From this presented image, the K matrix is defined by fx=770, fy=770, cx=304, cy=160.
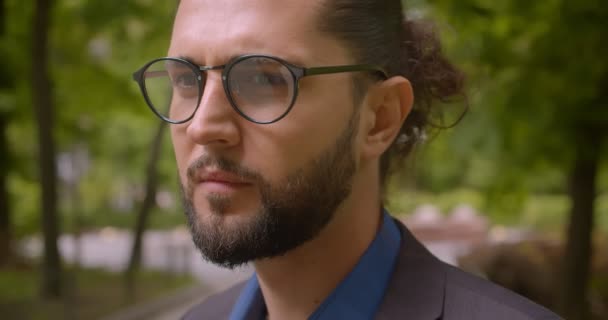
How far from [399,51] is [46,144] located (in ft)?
29.7

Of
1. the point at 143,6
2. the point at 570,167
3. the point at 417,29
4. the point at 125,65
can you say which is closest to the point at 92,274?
the point at 125,65

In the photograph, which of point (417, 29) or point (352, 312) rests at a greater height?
point (417, 29)

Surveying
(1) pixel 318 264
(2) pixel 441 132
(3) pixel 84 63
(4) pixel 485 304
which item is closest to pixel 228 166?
(1) pixel 318 264

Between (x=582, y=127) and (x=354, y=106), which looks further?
(x=582, y=127)

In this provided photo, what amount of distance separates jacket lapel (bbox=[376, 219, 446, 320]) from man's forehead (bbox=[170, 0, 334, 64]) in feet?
2.18

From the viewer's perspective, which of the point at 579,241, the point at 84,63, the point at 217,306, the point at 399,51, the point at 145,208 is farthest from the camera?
the point at 145,208

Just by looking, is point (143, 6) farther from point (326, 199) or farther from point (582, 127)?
point (326, 199)

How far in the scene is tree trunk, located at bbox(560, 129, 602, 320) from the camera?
801 cm

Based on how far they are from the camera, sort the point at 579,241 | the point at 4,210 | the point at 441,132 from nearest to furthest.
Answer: the point at 441,132 → the point at 579,241 → the point at 4,210

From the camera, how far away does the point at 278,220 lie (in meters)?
1.96

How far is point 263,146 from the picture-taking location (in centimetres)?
192

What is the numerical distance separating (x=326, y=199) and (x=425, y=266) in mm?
363

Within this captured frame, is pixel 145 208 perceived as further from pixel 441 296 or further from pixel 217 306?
pixel 441 296

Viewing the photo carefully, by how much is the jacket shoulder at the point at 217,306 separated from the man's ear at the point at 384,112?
0.75 metres
